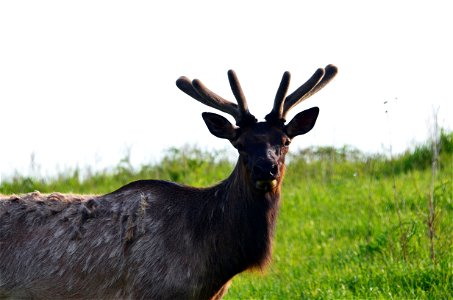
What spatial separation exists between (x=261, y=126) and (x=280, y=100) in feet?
1.06

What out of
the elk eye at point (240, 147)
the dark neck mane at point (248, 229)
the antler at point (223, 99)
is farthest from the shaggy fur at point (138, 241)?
the antler at point (223, 99)

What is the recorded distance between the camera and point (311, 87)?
27.9ft

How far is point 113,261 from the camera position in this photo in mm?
8078

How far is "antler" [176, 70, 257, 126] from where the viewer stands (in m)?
8.11

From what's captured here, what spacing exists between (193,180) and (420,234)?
4.83 meters

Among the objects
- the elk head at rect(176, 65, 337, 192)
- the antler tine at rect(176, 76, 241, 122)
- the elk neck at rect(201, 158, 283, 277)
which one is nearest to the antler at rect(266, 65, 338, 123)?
the elk head at rect(176, 65, 337, 192)

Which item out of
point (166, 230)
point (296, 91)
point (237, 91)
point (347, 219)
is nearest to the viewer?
point (166, 230)

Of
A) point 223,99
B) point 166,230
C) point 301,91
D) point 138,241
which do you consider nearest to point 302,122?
point 301,91

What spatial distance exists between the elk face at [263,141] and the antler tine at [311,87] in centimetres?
12

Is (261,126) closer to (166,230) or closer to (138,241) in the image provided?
(166,230)

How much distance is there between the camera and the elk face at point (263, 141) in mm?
7574

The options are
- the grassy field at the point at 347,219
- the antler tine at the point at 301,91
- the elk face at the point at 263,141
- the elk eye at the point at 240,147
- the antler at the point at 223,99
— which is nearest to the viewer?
the elk face at the point at 263,141

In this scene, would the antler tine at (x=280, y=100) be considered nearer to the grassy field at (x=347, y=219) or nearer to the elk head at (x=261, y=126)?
the elk head at (x=261, y=126)

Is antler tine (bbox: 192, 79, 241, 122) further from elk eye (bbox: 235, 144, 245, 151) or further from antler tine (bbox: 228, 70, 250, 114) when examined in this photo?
elk eye (bbox: 235, 144, 245, 151)
